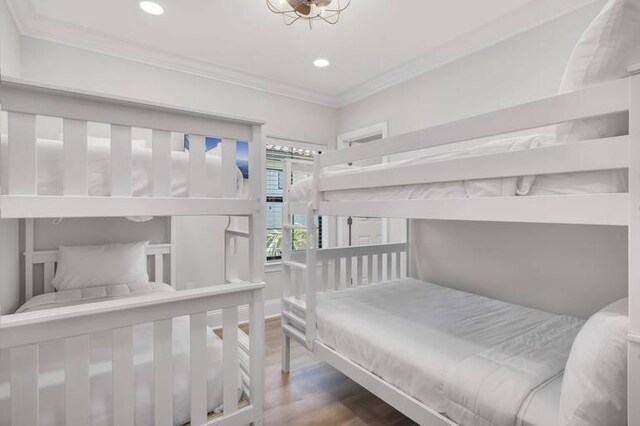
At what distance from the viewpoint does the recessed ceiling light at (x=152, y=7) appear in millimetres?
2145

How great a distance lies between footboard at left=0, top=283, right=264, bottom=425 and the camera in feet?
3.19

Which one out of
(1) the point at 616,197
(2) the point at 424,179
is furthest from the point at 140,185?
(1) the point at 616,197

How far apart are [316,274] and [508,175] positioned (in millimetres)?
1306

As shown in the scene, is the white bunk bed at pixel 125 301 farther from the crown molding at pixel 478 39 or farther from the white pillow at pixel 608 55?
the crown molding at pixel 478 39

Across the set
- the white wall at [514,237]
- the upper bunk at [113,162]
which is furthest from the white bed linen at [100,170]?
the white wall at [514,237]

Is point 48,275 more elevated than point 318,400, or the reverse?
point 48,275

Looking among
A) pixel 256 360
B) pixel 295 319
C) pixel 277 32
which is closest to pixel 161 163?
pixel 256 360

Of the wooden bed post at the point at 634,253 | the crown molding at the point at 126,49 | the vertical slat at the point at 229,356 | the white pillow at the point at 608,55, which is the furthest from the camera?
the crown molding at the point at 126,49

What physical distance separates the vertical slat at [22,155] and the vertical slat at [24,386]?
0.49 meters

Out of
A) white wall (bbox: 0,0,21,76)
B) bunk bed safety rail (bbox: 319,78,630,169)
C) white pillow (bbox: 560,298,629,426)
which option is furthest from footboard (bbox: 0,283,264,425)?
white wall (bbox: 0,0,21,76)

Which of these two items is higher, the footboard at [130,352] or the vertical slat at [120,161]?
the vertical slat at [120,161]

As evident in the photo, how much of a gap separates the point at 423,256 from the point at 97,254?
8.90 feet

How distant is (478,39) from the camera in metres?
2.54

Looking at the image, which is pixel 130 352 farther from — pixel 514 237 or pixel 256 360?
pixel 514 237
